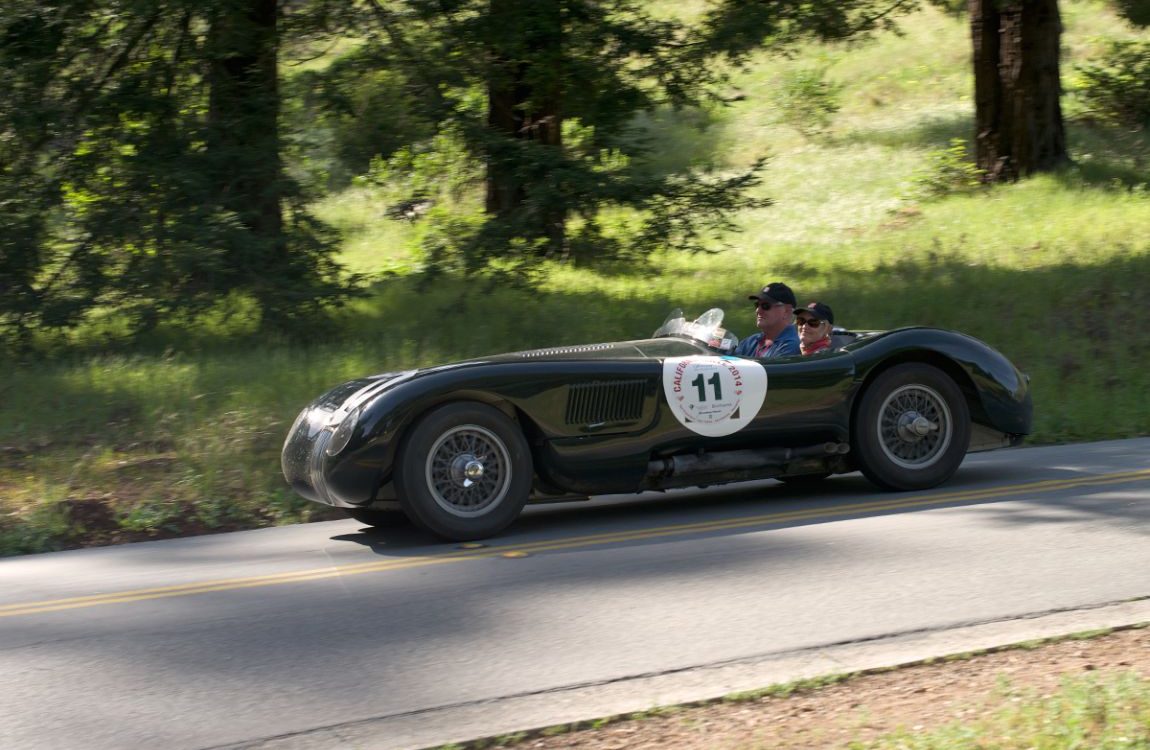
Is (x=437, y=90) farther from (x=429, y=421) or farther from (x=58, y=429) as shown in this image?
(x=429, y=421)

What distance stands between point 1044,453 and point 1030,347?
3619mm

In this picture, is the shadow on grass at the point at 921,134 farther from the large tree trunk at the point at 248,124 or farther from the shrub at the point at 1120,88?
the large tree trunk at the point at 248,124

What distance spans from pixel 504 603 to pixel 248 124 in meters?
8.97

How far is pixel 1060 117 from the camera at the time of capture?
19.0 metres

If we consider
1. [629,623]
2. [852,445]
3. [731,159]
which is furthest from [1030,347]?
[731,159]

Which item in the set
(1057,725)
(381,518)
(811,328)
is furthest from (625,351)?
(1057,725)

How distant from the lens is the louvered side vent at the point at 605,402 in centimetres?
708

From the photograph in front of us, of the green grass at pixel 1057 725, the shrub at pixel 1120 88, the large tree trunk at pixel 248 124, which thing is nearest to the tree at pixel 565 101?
the large tree trunk at pixel 248 124

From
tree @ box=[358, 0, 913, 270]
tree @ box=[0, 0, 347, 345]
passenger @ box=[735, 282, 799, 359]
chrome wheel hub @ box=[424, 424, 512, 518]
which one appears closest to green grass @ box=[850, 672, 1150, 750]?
chrome wheel hub @ box=[424, 424, 512, 518]

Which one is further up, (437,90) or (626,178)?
(437,90)

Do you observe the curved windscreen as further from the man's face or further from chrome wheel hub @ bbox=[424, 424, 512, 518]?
chrome wheel hub @ bbox=[424, 424, 512, 518]

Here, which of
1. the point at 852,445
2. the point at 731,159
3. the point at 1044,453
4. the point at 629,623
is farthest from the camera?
the point at 731,159

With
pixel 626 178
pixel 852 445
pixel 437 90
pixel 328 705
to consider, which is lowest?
pixel 328 705

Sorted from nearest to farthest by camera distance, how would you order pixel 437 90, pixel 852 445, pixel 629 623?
pixel 629 623 → pixel 852 445 → pixel 437 90
